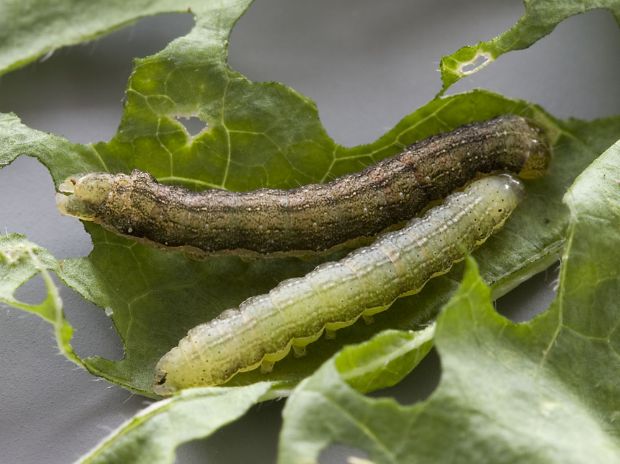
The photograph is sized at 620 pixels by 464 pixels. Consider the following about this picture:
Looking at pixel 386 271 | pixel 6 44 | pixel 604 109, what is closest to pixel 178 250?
pixel 386 271

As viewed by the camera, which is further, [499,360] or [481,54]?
[481,54]

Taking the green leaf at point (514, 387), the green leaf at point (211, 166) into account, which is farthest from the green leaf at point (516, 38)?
the green leaf at point (514, 387)

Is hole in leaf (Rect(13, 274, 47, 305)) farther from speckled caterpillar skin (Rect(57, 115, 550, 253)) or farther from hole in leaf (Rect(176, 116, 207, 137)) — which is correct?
hole in leaf (Rect(176, 116, 207, 137))

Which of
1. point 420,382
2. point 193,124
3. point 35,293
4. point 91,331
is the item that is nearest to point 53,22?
point 193,124

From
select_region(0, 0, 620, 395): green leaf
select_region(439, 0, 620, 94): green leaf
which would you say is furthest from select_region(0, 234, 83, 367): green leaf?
select_region(439, 0, 620, 94): green leaf

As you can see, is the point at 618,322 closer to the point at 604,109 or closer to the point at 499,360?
the point at 499,360

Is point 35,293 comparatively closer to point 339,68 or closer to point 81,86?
point 81,86
